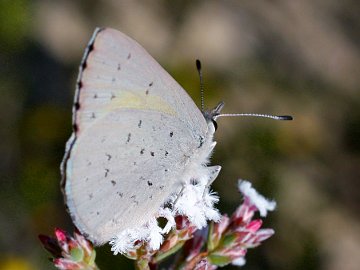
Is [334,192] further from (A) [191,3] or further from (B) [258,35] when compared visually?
(A) [191,3]

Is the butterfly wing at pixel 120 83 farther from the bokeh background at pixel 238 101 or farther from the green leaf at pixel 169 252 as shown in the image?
the bokeh background at pixel 238 101

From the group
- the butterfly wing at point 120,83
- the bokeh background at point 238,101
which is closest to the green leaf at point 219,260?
the butterfly wing at point 120,83

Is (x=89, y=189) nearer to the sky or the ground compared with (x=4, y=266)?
nearer to the sky

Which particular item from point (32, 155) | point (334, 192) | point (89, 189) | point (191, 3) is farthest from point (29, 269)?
point (191, 3)

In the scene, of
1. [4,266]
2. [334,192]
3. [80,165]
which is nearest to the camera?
[80,165]

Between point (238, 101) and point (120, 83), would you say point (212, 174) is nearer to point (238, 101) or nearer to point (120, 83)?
point (120, 83)

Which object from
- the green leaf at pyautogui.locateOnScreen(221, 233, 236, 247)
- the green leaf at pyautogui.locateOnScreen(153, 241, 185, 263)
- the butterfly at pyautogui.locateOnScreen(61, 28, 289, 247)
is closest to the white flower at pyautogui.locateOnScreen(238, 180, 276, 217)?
the green leaf at pyautogui.locateOnScreen(221, 233, 236, 247)
